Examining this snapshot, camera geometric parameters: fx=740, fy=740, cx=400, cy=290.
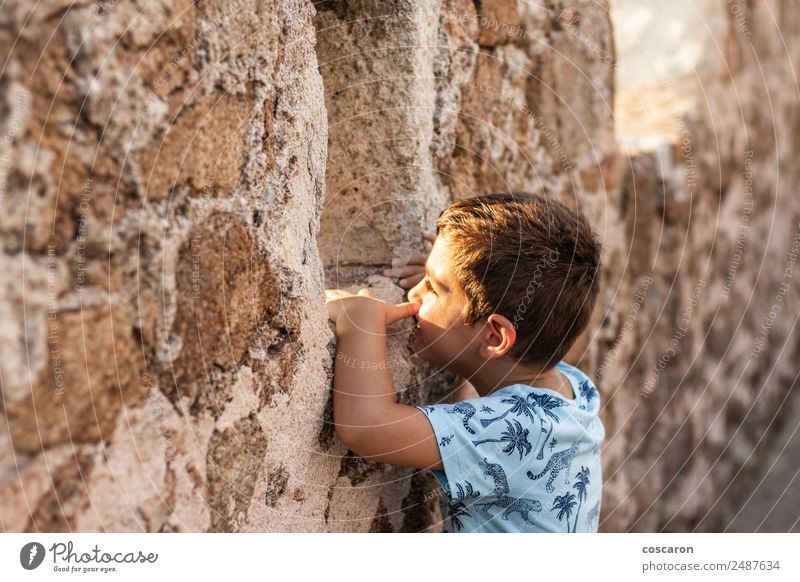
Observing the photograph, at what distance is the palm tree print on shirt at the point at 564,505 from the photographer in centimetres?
125

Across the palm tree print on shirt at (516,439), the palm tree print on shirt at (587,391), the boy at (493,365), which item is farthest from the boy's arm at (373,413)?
the palm tree print on shirt at (587,391)

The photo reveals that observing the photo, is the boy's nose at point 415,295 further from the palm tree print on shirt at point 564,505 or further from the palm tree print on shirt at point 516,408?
the palm tree print on shirt at point 564,505

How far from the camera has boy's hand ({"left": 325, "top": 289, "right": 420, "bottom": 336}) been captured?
1.21m

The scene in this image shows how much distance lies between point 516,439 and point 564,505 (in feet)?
0.55

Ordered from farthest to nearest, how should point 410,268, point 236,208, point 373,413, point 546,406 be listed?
1. point 410,268
2. point 546,406
3. point 373,413
4. point 236,208

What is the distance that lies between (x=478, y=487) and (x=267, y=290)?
467mm

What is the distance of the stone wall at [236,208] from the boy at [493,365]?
8 centimetres

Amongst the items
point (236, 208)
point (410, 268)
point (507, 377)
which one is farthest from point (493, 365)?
point (236, 208)

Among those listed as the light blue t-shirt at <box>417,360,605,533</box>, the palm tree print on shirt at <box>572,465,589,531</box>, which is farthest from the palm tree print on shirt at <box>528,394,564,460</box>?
the palm tree print on shirt at <box>572,465,589,531</box>

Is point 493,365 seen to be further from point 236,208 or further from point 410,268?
point 236,208

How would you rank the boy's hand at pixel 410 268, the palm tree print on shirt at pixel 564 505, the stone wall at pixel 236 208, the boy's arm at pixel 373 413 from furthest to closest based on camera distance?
the boy's hand at pixel 410 268 → the palm tree print on shirt at pixel 564 505 → the boy's arm at pixel 373 413 → the stone wall at pixel 236 208

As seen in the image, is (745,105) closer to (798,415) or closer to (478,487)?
(798,415)

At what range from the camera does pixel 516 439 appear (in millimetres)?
1189
